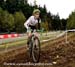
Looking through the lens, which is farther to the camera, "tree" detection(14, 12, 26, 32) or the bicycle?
"tree" detection(14, 12, 26, 32)

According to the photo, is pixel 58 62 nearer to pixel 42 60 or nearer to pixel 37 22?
pixel 42 60

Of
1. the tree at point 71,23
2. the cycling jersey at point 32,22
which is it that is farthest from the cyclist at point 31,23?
the tree at point 71,23

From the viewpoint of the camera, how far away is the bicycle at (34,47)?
39.3 feet

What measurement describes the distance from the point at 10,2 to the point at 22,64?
138m

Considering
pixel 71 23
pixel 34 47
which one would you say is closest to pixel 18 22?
pixel 71 23

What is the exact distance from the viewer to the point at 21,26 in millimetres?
119438

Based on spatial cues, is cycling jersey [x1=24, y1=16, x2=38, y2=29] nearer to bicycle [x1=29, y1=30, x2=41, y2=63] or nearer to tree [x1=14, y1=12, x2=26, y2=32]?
bicycle [x1=29, y1=30, x2=41, y2=63]

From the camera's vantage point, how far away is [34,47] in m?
12.2

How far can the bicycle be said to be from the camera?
12.0 metres

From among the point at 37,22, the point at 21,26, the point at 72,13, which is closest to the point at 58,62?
the point at 37,22

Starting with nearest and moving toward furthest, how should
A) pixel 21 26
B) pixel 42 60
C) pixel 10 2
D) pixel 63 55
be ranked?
pixel 42 60, pixel 63 55, pixel 21 26, pixel 10 2

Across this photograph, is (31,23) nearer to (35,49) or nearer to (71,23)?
(35,49)

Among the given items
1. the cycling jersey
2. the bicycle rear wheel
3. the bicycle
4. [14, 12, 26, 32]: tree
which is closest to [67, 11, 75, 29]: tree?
[14, 12, 26, 32]: tree

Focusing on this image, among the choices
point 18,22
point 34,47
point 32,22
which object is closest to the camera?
point 32,22
